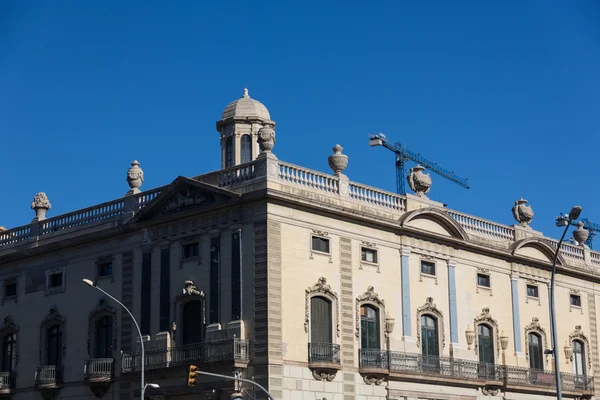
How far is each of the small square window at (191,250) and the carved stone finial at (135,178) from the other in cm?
496

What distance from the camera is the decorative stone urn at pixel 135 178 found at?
5103cm

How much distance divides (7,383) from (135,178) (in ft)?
38.2

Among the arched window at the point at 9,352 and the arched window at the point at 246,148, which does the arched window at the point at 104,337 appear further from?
the arched window at the point at 246,148

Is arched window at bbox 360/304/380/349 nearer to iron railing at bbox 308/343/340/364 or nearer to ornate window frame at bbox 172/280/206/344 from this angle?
iron railing at bbox 308/343/340/364

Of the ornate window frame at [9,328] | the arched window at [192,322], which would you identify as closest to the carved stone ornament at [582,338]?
the arched window at [192,322]

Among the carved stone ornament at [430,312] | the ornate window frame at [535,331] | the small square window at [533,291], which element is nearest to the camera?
the carved stone ornament at [430,312]

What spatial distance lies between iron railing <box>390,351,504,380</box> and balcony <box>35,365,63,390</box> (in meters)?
15.1

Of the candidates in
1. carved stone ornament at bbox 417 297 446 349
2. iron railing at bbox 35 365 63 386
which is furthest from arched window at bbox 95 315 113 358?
carved stone ornament at bbox 417 297 446 349

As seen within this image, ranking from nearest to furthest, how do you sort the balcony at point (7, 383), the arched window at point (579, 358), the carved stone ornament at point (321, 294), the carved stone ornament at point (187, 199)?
the carved stone ornament at point (321, 294) → the carved stone ornament at point (187, 199) → the balcony at point (7, 383) → the arched window at point (579, 358)

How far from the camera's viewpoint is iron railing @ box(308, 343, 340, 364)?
146 feet

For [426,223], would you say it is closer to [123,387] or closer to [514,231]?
[514,231]

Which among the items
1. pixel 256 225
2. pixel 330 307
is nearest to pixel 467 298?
pixel 330 307

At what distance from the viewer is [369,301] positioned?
156 ft

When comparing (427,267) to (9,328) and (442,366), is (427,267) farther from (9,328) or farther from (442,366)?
(9,328)
